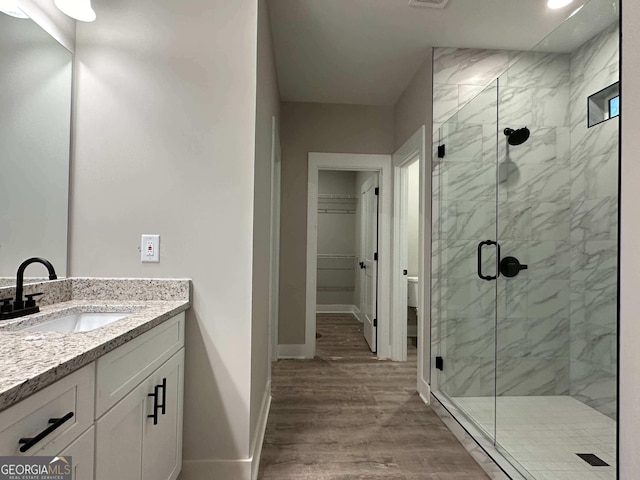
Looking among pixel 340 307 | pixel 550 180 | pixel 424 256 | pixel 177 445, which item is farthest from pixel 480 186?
pixel 340 307

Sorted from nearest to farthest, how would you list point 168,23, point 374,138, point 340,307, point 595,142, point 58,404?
point 58,404, point 168,23, point 595,142, point 374,138, point 340,307

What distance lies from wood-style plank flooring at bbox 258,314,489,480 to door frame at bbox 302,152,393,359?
0.28 meters

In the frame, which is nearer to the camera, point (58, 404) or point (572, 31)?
point (58, 404)

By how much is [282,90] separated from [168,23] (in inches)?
70.3

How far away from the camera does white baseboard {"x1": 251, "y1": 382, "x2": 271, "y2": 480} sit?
1.63 metres

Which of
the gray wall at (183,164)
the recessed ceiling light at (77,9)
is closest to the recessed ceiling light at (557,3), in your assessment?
the gray wall at (183,164)

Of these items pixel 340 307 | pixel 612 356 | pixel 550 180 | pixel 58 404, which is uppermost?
pixel 550 180

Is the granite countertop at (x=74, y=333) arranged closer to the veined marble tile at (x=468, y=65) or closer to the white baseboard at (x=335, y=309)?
the veined marble tile at (x=468, y=65)

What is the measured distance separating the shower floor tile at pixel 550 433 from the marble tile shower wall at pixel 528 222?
7 cm

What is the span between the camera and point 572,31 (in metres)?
1.82

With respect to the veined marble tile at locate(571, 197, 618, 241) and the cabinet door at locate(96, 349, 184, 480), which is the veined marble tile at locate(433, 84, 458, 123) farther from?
the cabinet door at locate(96, 349, 184, 480)

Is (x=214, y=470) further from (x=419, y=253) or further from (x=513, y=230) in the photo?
(x=513, y=230)

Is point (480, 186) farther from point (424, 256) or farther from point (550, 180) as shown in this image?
point (424, 256)

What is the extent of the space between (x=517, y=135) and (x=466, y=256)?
846mm
